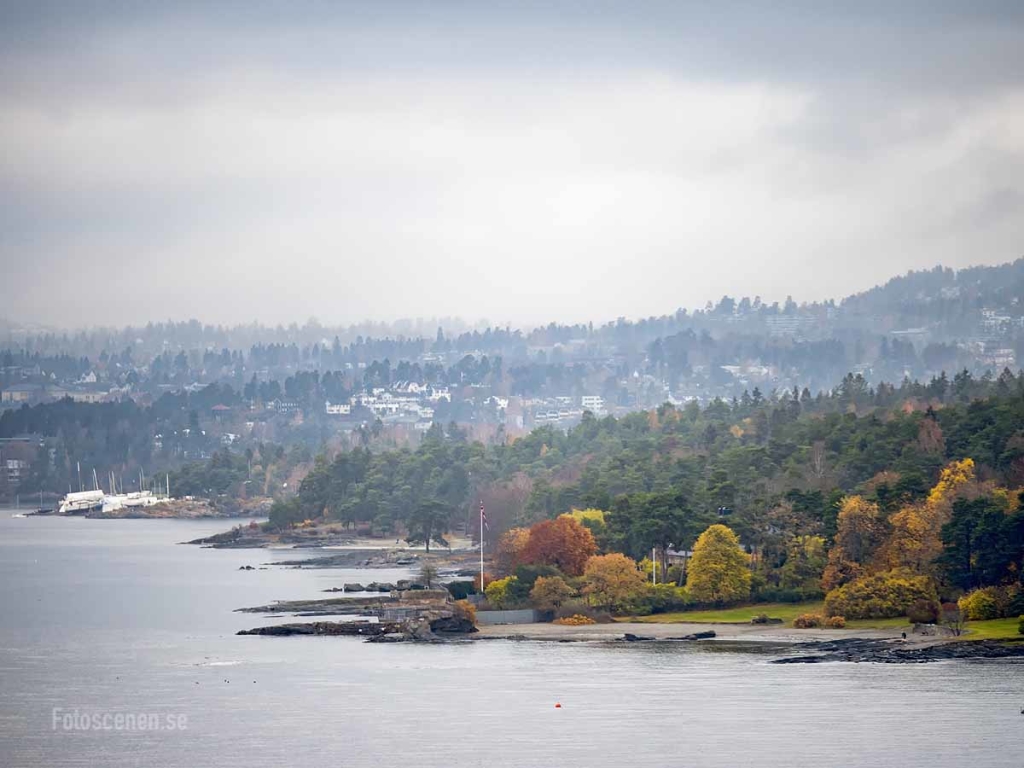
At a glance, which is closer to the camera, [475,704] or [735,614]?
[475,704]

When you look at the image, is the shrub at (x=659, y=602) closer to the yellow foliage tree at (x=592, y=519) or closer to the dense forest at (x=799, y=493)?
the dense forest at (x=799, y=493)

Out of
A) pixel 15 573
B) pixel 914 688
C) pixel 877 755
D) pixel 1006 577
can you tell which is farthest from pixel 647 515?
pixel 15 573

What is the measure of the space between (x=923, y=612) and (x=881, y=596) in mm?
2438

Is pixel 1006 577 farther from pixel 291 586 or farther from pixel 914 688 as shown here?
pixel 291 586

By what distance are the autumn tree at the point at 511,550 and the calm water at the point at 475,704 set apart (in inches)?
532

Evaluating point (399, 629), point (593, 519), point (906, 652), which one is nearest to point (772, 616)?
point (906, 652)

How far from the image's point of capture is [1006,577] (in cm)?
6134

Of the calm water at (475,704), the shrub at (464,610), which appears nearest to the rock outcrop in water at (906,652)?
the calm water at (475,704)

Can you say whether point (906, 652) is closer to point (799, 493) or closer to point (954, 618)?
point (954, 618)

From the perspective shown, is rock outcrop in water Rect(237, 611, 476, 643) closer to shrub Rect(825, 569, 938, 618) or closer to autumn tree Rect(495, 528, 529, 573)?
autumn tree Rect(495, 528, 529, 573)

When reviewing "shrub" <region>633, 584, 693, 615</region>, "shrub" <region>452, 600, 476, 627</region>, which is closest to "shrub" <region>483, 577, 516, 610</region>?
"shrub" <region>452, 600, 476, 627</region>

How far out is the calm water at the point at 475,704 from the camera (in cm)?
4172

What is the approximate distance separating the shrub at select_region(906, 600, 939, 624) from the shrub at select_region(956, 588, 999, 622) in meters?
0.96

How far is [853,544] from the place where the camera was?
67.1 m
